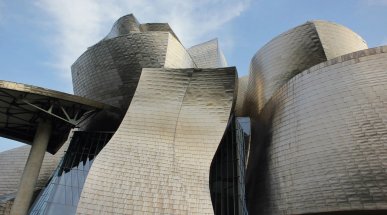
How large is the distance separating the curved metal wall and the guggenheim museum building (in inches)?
1.5

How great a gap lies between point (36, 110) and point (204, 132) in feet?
24.2

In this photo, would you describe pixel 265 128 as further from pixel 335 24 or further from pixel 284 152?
pixel 335 24

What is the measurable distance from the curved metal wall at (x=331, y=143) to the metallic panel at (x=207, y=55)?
1011 centimetres

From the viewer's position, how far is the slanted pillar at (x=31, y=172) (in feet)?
45.3

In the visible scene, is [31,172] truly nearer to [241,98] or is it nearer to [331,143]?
[331,143]

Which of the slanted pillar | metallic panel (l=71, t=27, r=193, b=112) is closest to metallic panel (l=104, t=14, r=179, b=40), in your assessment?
metallic panel (l=71, t=27, r=193, b=112)

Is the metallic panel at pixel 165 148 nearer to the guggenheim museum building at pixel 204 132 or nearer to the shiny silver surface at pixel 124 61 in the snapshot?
the guggenheim museum building at pixel 204 132

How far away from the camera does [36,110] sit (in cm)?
1530

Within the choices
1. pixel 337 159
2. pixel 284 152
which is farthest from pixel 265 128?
pixel 337 159

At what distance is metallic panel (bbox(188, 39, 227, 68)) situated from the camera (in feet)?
80.9

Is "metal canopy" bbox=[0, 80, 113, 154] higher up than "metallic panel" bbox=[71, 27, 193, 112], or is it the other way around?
"metallic panel" bbox=[71, 27, 193, 112]

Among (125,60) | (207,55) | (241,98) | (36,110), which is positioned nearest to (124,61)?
(125,60)

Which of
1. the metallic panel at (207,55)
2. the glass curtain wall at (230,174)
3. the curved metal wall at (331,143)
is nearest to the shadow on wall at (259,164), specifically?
the curved metal wall at (331,143)

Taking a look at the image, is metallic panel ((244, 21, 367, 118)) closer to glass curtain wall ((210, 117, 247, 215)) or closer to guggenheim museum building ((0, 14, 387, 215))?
guggenheim museum building ((0, 14, 387, 215))
